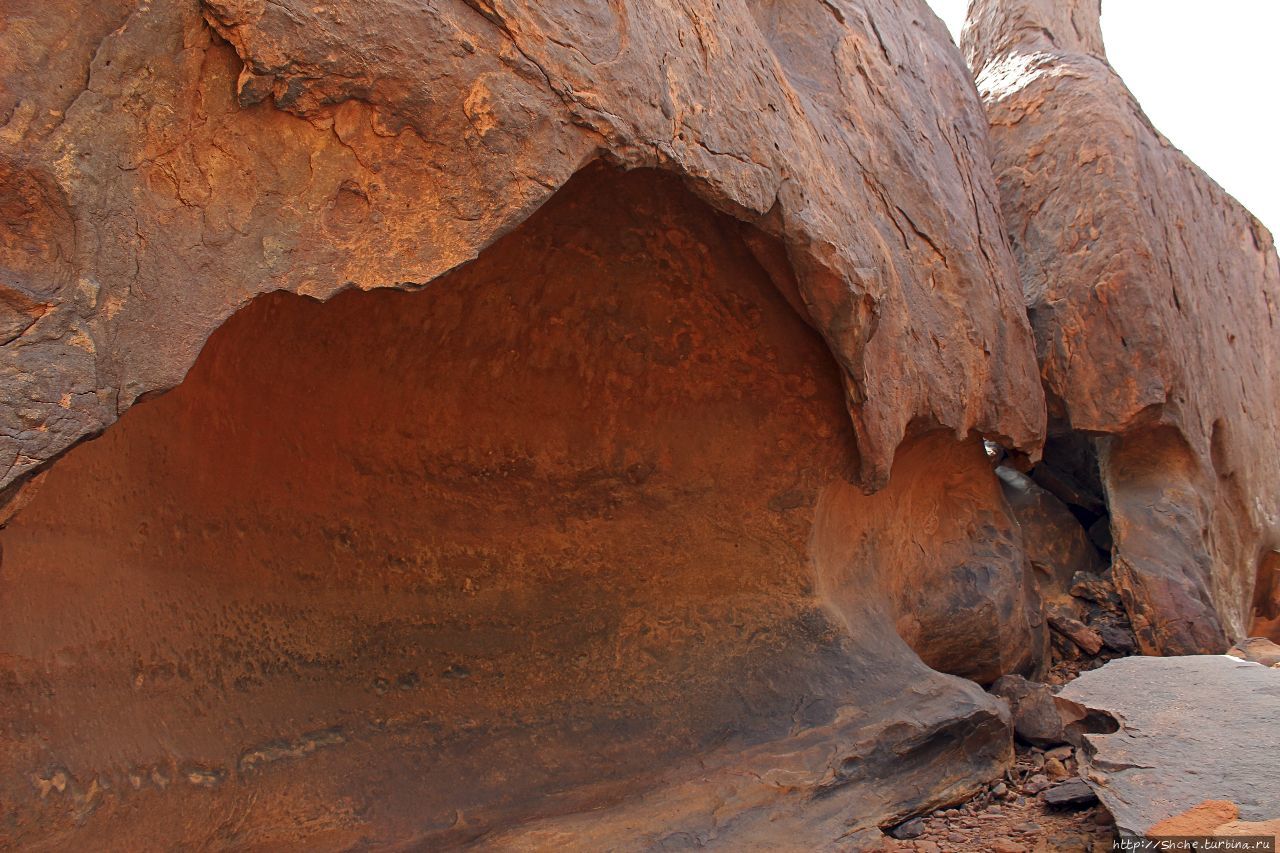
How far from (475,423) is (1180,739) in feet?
6.96

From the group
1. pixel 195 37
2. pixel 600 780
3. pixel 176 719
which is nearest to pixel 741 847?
pixel 600 780

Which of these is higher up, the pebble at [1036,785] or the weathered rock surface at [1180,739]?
the weathered rock surface at [1180,739]

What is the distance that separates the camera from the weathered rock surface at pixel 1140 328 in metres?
4.85

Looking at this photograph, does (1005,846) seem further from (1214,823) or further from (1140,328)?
(1140,328)

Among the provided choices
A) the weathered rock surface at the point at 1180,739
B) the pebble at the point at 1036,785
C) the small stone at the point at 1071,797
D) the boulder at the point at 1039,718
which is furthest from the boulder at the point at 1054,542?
the small stone at the point at 1071,797

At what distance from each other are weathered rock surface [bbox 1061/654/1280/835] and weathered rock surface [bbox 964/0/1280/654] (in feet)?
4.76

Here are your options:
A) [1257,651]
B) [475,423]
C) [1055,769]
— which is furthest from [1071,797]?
[1257,651]

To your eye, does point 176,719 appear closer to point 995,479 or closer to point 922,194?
point 922,194

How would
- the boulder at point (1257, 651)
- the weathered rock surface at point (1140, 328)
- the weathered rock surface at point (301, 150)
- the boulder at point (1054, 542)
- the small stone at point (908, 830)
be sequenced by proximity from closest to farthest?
the weathered rock surface at point (301, 150), the small stone at point (908, 830), the boulder at point (1257, 651), the weathered rock surface at point (1140, 328), the boulder at point (1054, 542)

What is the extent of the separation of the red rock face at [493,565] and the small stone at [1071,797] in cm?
30

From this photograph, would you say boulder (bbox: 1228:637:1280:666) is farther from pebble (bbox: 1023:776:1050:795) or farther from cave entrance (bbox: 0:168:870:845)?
cave entrance (bbox: 0:168:870:845)

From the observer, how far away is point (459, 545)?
3363 millimetres

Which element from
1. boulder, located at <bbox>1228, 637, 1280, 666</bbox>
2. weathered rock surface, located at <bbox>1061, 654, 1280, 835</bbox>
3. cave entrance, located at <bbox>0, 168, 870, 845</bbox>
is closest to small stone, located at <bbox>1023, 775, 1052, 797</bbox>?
weathered rock surface, located at <bbox>1061, 654, 1280, 835</bbox>

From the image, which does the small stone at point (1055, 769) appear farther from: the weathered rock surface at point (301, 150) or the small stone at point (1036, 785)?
the weathered rock surface at point (301, 150)
